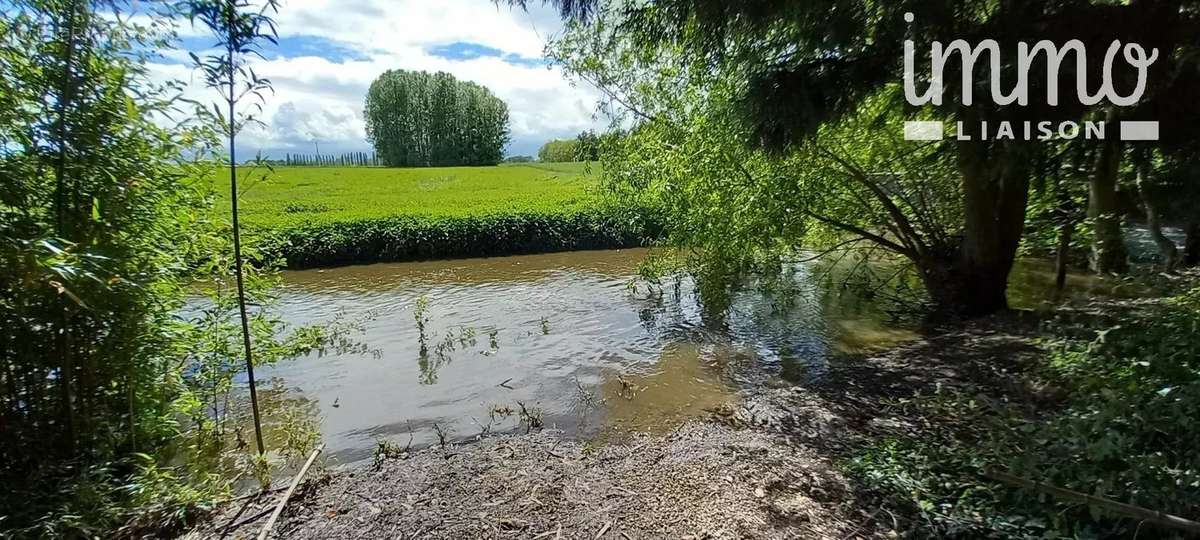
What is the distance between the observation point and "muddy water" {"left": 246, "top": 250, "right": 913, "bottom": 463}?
15.4 ft

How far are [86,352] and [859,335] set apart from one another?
6.57 m

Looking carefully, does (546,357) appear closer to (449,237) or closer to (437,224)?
(449,237)

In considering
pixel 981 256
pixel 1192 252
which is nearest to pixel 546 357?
pixel 981 256

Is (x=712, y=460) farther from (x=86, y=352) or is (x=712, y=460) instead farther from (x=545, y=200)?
(x=545, y=200)

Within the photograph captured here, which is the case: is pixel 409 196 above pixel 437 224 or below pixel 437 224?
above

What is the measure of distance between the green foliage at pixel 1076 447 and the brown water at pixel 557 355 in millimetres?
1873

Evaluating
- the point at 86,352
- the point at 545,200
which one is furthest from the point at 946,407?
the point at 545,200

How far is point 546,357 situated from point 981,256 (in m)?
4.69

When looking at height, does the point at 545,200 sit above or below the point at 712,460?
above

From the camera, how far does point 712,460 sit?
11.0 feet

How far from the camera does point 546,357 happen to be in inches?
245

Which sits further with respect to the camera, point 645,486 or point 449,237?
point 449,237

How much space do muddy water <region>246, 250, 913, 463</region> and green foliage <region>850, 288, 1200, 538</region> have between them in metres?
1.91

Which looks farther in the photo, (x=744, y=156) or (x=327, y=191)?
(x=327, y=191)
